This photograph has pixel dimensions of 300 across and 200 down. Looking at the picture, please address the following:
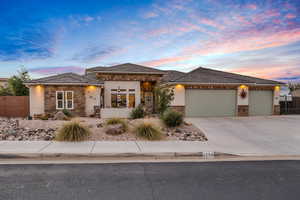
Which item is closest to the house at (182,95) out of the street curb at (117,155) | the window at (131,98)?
the window at (131,98)

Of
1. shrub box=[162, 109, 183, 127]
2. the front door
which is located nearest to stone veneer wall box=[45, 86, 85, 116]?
the front door

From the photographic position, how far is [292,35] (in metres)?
12.7

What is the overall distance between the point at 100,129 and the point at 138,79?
9035 millimetres

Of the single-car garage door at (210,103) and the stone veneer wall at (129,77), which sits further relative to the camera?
the stone veneer wall at (129,77)

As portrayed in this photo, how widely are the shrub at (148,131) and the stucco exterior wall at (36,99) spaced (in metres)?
11.1

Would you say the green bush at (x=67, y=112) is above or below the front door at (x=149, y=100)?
below

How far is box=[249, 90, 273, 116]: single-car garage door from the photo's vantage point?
1520cm

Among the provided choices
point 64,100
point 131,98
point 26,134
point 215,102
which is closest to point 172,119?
point 215,102

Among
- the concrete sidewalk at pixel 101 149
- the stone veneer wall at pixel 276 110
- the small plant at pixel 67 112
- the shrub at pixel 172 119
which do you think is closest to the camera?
the concrete sidewalk at pixel 101 149

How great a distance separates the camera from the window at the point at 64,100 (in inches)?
586

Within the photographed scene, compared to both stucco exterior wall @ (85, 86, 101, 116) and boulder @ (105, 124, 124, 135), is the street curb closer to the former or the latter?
boulder @ (105, 124, 124, 135)

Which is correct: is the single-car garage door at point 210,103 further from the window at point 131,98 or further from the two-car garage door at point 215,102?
the window at point 131,98

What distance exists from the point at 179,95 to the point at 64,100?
33.5 feet

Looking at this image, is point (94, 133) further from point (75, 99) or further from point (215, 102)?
point (215, 102)
